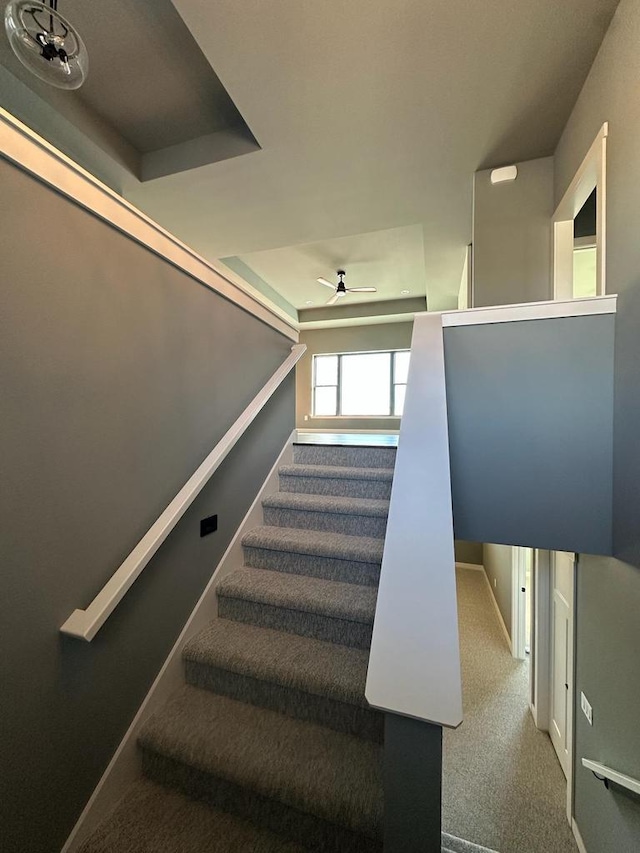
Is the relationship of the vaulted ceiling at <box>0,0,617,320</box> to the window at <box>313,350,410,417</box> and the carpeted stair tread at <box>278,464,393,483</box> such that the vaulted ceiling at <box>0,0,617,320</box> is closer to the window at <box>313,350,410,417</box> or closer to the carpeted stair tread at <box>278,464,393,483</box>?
the carpeted stair tread at <box>278,464,393,483</box>

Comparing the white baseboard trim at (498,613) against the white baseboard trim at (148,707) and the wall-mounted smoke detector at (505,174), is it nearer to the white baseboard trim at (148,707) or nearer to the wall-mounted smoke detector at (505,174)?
the white baseboard trim at (148,707)

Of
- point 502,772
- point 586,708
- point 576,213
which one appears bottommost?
point 502,772

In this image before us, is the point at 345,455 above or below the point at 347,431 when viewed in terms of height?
below

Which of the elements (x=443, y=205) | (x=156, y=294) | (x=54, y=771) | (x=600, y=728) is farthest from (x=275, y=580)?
(x=443, y=205)

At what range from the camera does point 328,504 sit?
2096mm

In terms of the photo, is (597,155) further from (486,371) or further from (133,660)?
(133,660)

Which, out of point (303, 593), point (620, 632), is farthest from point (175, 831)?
point (620, 632)

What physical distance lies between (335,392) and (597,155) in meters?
5.81

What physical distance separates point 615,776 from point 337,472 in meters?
1.83

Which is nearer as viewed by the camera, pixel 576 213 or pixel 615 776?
pixel 615 776

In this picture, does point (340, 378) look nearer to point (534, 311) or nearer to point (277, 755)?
point (534, 311)

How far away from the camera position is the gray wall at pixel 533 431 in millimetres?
1553

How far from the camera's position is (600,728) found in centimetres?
174

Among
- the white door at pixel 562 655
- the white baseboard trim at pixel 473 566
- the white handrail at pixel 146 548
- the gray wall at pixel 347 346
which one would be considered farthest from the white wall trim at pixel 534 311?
the white baseboard trim at pixel 473 566
